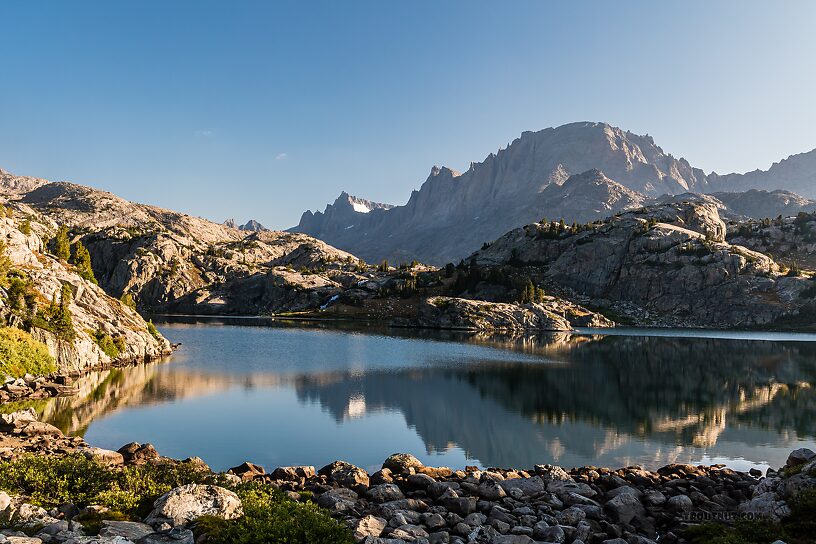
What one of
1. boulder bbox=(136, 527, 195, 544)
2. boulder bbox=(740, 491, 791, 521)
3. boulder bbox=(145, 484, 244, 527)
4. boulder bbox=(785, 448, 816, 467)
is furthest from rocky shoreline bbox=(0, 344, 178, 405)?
boulder bbox=(785, 448, 816, 467)

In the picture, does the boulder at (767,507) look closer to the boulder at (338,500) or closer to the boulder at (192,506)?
the boulder at (338,500)

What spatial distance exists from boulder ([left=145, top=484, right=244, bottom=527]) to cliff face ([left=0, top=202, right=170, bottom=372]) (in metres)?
59.7

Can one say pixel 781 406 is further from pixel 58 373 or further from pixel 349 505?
pixel 58 373

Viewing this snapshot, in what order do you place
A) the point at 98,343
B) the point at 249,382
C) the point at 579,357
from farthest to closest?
the point at 579,357, the point at 98,343, the point at 249,382

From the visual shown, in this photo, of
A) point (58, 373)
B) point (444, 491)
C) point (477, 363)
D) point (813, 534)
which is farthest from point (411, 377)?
point (813, 534)

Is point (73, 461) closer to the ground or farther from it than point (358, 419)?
farther from it

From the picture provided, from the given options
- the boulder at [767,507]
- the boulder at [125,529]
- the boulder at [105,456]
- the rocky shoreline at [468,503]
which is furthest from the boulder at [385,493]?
the boulder at [767,507]

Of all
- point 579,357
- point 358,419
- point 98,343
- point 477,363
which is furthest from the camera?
point 579,357

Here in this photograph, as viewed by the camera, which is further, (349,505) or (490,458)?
(490,458)

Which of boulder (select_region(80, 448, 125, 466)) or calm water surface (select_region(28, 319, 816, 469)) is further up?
boulder (select_region(80, 448, 125, 466))

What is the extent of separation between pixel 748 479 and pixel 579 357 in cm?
8175

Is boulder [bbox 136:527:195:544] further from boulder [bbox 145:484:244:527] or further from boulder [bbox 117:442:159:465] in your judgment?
boulder [bbox 117:442:159:465]

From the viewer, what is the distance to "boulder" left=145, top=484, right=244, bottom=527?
739 inches

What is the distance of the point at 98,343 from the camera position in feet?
266
